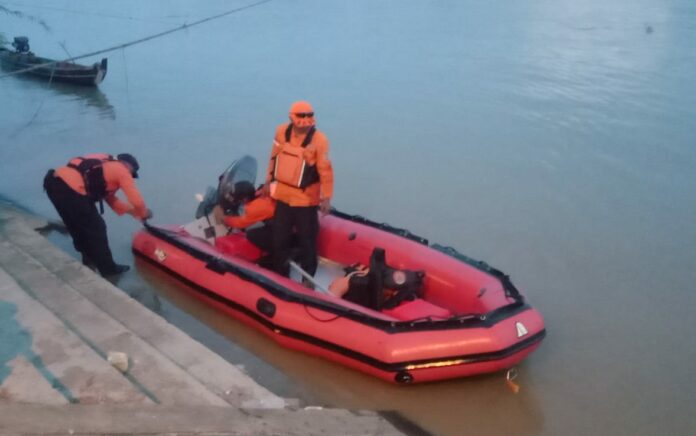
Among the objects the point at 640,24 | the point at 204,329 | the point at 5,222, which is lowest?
the point at 204,329

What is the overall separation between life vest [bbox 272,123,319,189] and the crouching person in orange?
1.36 ft

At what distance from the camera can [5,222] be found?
4887 millimetres

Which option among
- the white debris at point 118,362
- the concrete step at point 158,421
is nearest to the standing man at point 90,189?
the white debris at point 118,362

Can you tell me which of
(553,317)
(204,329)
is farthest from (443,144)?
(204,329)

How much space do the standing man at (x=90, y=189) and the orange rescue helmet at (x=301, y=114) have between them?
3.83ft

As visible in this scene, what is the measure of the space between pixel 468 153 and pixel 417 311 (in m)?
4.32

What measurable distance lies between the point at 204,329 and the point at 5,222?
1768 mm

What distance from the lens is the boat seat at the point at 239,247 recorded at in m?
4.75

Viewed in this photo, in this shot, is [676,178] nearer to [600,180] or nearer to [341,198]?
[600,180]

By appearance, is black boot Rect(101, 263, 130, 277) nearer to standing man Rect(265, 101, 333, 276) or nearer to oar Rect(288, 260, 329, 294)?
standing man Rect(265, 101, 333, 276)

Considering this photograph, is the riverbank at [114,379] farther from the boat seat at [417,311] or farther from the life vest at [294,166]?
the life vest at [294,166]

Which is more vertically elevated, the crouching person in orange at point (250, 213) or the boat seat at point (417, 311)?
the crouching person in orange at point (250, 213)

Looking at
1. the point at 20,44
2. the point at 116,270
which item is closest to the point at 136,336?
the point at 116,270

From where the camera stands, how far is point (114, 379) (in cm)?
264
